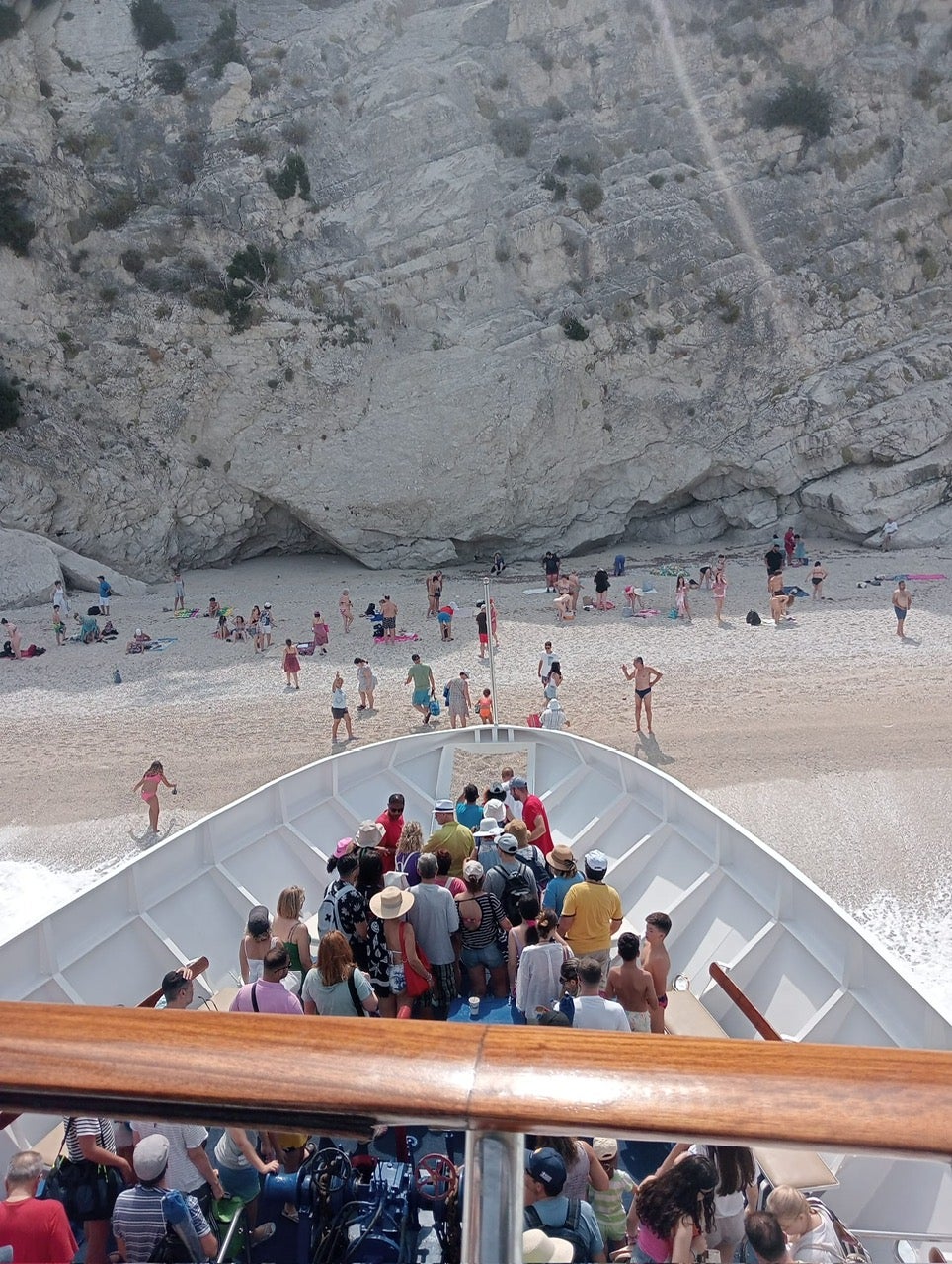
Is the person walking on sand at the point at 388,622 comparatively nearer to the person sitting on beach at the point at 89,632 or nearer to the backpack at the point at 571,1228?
the person sitting on beach at the point at 89,632

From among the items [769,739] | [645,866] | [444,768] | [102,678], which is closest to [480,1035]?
[645,866]

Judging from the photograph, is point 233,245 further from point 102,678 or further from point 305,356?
point 102,678

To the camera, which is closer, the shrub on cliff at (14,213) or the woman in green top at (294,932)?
the woman in green top at (294,932)

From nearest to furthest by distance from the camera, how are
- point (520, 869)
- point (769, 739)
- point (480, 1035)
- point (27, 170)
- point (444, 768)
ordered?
point (480, 1035), point (520, 869), point (444, 768), point (769, 739), point (27, 170)

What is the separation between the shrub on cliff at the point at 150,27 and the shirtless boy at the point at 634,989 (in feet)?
127

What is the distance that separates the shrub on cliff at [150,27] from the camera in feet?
102

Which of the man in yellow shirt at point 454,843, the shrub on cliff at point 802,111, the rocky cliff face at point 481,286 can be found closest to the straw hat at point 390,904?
the man in yellow shirt at point 454,843

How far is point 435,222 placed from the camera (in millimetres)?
29797

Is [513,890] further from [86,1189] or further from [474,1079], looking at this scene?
[474,1079]

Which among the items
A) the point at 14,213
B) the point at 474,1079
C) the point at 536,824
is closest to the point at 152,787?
the point at 536,824

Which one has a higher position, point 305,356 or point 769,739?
point 305,356

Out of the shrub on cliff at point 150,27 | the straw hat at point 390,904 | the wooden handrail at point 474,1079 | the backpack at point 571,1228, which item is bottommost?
the straw hat at point 390,904

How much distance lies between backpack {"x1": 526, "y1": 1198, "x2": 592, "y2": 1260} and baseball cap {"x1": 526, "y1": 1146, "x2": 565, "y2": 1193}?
4 cm

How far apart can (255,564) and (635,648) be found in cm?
1758
